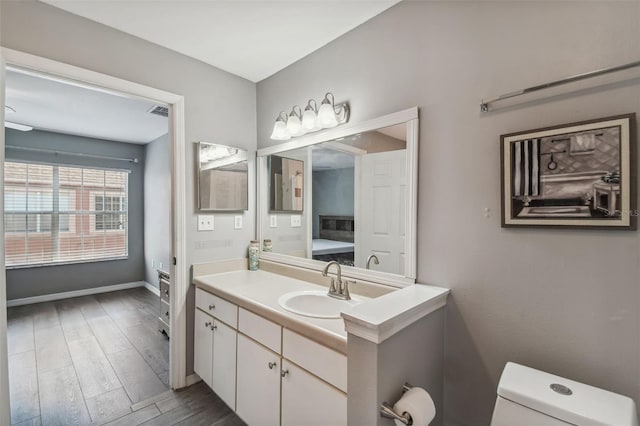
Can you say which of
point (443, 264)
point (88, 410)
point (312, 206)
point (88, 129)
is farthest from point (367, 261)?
point (88, 129)

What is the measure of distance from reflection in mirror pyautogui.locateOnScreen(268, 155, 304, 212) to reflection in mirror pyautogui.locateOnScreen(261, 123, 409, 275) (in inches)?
2.3

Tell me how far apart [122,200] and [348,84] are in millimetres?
4680

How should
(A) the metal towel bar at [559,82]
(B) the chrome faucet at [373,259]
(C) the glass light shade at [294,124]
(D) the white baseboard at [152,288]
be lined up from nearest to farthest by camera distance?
(A) the metal towel bar at [559,82], (B) the chrome faucet at [373,259], (C) the glass light shade at [294,124], (D) the white baseboard at [152,288]

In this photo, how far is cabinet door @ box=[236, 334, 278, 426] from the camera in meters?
1.41

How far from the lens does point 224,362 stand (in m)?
1.78

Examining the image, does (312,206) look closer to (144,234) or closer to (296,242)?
(296,242)

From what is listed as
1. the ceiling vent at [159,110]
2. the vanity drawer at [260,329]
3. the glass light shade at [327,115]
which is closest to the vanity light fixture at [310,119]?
the glass light shade at [327,115]

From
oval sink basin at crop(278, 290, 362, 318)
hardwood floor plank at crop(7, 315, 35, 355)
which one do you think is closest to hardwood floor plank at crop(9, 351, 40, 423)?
hardwood floor plank at crop(7, 315, 35, 355)

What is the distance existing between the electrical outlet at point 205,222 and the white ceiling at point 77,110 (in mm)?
1355

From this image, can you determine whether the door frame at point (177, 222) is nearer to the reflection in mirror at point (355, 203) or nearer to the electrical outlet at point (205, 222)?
the electrical outlet at point (205, 222)

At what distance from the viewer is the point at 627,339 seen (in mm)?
949

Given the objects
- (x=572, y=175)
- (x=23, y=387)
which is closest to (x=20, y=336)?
(x=23, y=387)

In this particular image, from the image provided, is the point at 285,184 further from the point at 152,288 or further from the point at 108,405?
the point at 152,288

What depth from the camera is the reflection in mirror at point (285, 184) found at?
2.20 m
